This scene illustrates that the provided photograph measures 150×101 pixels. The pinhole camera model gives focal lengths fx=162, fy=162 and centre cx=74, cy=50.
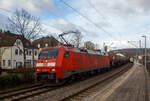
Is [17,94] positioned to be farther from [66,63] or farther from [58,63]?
[66,63]

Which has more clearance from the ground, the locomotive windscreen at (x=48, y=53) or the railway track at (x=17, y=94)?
the locomotive windscreen at (x=48, y=53)

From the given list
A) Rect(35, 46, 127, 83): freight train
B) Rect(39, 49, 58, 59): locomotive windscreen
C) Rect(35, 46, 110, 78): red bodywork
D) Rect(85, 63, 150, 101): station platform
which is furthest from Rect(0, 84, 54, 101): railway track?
Rect(85, 63, 150, 101): station platform

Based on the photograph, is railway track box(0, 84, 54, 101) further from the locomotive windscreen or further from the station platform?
the station platform

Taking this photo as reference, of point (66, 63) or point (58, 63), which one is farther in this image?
point (66, 63)

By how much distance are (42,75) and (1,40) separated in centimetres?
2411

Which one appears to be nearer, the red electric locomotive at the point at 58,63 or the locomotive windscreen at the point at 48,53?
the red electric locomotive at the point at 58,63

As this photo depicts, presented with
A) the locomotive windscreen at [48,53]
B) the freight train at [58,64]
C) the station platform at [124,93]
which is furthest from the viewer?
the locomotive windscreen at [48,53]

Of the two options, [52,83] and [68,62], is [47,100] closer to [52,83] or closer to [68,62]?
[52,83]

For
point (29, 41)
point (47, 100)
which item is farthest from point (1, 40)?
point (47, 100)

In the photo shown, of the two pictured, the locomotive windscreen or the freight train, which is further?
the locomotive windscreen

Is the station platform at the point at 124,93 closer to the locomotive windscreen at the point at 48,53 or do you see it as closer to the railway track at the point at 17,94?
the railway track at the point at 17,94

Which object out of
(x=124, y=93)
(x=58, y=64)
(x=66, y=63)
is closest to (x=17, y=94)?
(x=58, y=64)

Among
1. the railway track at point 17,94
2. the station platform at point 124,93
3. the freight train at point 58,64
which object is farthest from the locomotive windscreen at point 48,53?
the station platform at point 124,93

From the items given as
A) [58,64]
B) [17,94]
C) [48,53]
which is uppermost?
[48,53]
